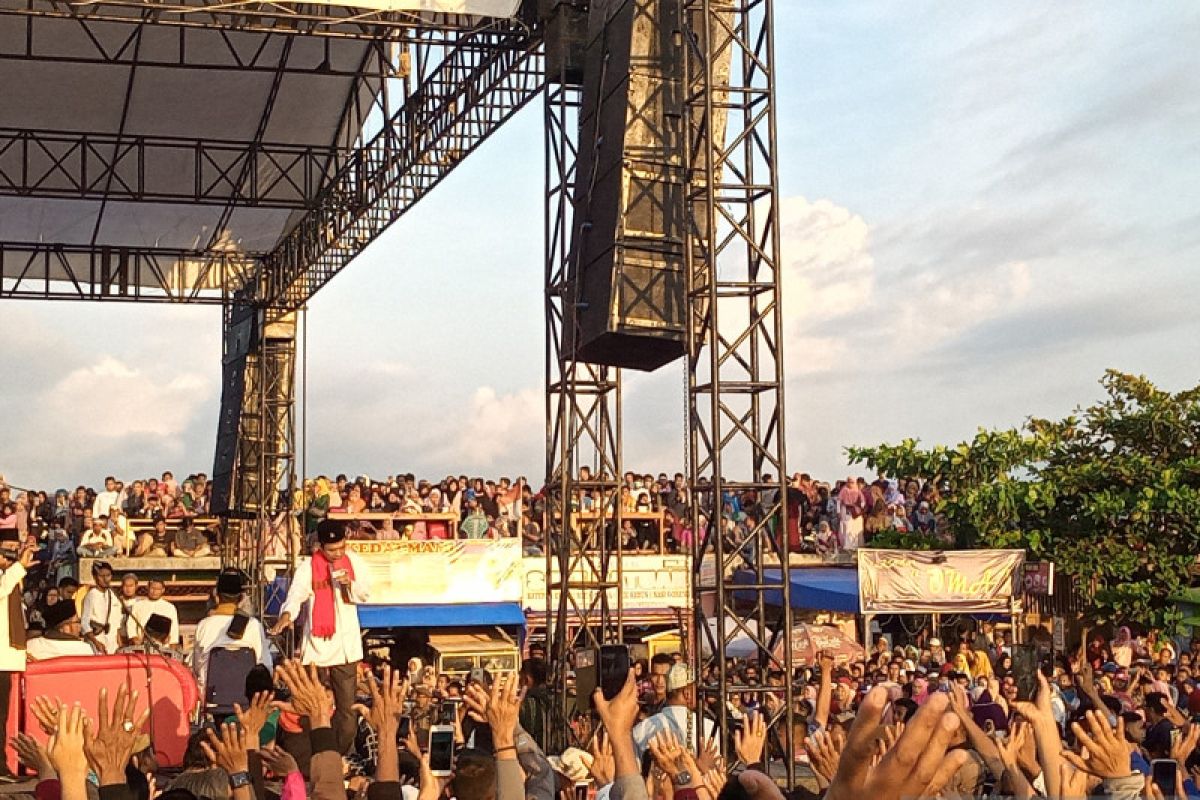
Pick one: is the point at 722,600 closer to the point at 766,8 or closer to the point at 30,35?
the point at 766,8

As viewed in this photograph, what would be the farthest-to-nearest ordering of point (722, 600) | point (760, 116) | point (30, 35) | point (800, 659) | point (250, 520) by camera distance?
point (250, 520), point (800, 659), point (30, 35), point (760, 116), point (722, 600)

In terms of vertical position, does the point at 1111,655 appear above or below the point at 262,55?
below

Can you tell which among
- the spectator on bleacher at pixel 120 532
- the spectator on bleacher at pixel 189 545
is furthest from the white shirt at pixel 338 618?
the spectator on bleacher at pixel 189 545

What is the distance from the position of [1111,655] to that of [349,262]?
1349 cm

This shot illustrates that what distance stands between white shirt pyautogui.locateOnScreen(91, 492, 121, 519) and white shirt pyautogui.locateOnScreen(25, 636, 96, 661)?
1586cm

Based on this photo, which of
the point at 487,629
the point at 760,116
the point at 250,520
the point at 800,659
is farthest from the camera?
the point at 250,520

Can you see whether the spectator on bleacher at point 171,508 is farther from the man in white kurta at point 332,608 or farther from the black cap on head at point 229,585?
the man in white kurta at point 332,608

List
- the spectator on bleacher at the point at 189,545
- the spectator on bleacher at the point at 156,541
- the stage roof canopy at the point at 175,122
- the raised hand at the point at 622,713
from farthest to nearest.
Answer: the spectator on bleacher at the point at 189,545 < the spectator on bleacher at the point at 156,541 < the stage roof canopy at the point at 175,122 < the raised hand at the point at 622,713

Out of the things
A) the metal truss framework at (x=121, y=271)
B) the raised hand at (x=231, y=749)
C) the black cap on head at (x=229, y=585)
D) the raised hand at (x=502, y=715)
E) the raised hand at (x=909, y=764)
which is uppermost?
the metal truss framework at (x=121, y=271)

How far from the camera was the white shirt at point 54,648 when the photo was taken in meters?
11.0

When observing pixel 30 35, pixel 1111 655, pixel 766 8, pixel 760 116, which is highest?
pixel 30 35

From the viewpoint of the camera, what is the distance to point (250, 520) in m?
28.7

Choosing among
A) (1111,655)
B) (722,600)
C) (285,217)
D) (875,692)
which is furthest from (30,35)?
(875,692)

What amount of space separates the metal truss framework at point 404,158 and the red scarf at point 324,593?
9093 mm
